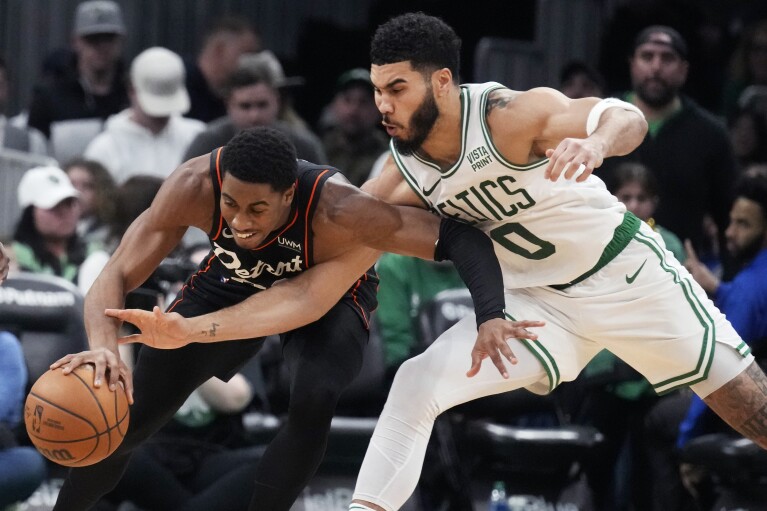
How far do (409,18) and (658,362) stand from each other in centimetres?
152

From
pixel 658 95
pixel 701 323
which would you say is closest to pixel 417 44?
pixel 701 323

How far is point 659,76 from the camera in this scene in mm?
8375

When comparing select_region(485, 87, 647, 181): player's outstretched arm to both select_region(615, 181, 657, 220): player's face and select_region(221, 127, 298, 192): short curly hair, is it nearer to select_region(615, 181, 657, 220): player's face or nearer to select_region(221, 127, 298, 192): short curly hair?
select_region(221, 127, 298, 192): short curly hair

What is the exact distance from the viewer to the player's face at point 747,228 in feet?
24.8

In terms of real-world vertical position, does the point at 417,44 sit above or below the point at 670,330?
above

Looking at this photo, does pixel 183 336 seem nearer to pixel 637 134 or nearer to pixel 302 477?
pixel 302 477

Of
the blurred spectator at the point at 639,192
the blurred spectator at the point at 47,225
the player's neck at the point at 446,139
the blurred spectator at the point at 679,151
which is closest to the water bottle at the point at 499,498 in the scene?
the blurred spectator at the point at 639,192

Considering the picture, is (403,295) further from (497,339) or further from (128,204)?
(497,339)

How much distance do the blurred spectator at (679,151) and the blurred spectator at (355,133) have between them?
5.00 feet

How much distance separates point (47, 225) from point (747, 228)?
3.46 m

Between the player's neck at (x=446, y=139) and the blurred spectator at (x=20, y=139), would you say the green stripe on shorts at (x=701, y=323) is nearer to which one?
the player's neck at (x=446, y=139)

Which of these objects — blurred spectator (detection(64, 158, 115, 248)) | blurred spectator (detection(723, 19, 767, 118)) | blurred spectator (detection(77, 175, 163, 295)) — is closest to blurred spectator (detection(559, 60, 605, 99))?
blurred spectator (detection(723, 19, 767, 118))

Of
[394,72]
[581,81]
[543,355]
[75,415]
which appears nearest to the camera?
[75,415]

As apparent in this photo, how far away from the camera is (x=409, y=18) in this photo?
17.7 feet
